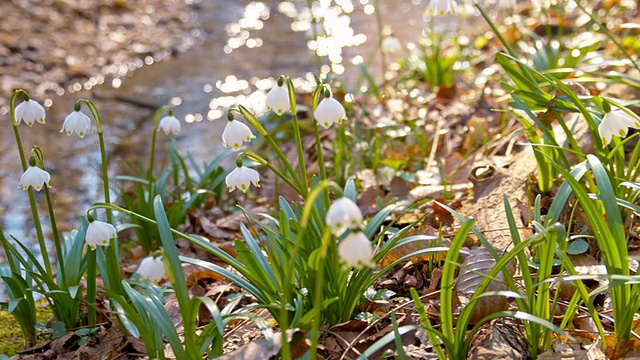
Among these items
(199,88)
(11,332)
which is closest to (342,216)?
(11,332)

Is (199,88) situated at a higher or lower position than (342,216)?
lower

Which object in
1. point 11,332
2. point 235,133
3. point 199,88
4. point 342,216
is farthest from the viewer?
point 199,88

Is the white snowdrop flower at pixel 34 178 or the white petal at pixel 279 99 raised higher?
the white petal at pixel 279 99

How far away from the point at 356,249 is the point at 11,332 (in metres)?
1.78

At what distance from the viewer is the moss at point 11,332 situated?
247cm

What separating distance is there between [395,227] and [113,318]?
111cm

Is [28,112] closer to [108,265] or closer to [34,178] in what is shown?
[34,178]

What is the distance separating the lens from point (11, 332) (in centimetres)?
261

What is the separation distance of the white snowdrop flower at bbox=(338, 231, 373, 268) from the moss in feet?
5.17

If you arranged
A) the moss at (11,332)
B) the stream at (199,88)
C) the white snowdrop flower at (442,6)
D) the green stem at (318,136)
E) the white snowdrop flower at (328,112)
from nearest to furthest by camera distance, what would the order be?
the white snowdrop flower at (328,112) < the green stem at (318,136) < the moss at (11,332) < the white snowdrop flower at (442,6) < the stream at (199,88)

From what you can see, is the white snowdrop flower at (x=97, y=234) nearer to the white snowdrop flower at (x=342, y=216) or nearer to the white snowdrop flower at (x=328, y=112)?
the white snowdrop flower at (x=328, y=112)

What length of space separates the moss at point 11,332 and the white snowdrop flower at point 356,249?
1.58 m

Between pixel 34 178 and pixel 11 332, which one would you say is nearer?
pixel 34 178

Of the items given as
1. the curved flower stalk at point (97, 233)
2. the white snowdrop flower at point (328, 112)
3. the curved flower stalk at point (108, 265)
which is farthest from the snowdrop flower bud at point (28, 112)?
the white snowdrop flower at point (328, 112)
